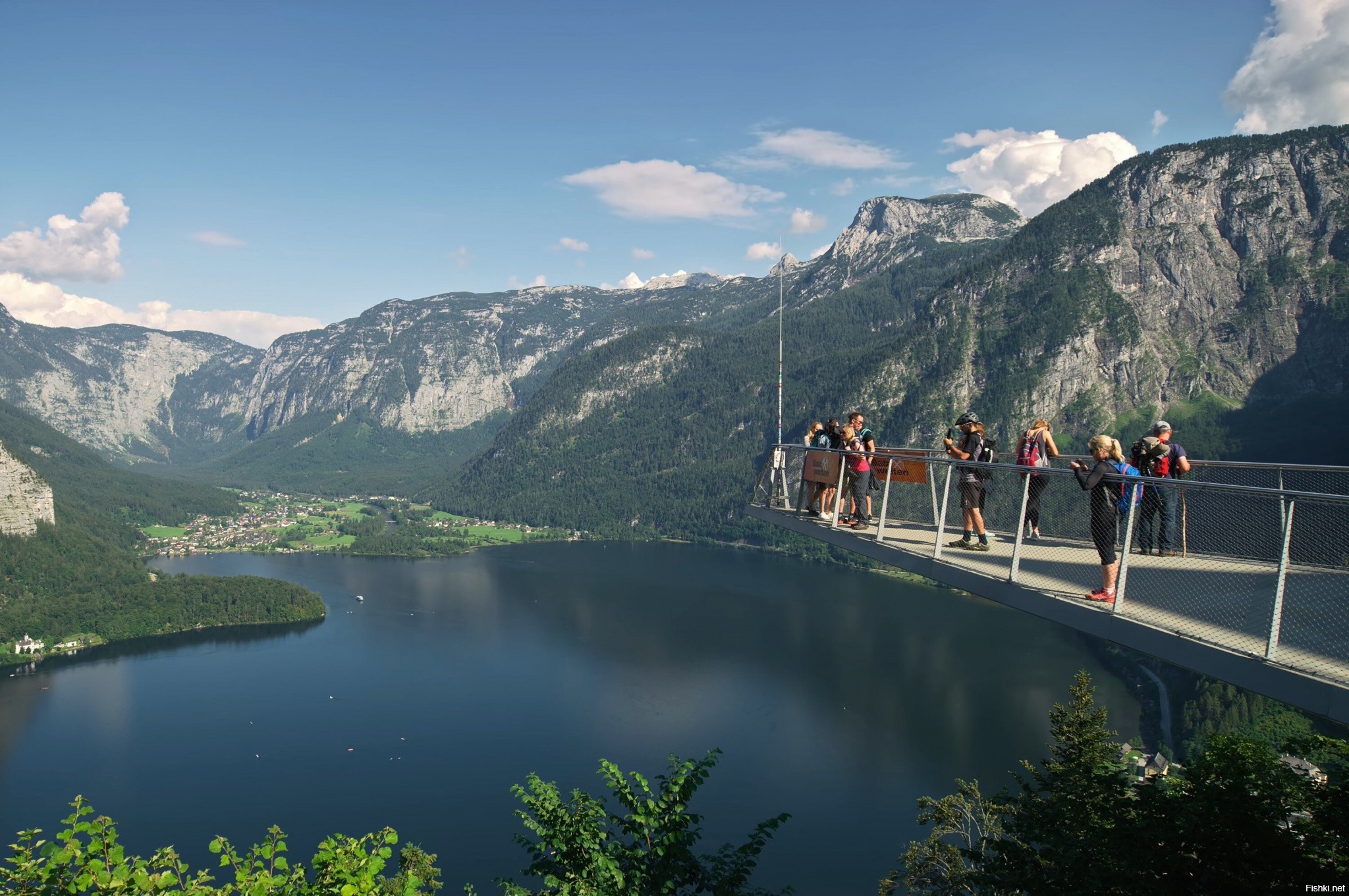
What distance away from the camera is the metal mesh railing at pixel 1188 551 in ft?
19.9

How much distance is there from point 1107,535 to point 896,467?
14.3ft

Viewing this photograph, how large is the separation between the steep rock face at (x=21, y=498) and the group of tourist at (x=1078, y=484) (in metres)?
131

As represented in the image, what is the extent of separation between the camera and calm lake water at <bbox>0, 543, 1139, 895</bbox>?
4459 cm

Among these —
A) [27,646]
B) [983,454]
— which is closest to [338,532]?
[27,646]

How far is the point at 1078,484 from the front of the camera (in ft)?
26.5

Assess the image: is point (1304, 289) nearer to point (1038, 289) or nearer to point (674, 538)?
point (1038, 289)

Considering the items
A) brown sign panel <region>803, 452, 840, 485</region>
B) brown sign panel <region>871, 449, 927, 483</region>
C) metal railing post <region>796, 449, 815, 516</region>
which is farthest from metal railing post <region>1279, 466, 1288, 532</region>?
metal railing post <region>796, 449, 815, 516</region>

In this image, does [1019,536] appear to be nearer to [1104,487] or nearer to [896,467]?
[1104,487]

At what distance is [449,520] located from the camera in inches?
7008

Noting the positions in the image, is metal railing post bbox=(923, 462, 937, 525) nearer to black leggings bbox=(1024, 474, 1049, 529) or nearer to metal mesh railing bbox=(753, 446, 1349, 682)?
metal mesh railing bbox=(753, 446, 1349, 682)

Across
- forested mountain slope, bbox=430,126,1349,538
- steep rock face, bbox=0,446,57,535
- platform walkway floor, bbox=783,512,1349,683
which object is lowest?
steep rock face, bbox=0,446,57,535

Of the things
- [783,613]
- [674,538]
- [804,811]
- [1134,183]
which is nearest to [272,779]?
[804,811]

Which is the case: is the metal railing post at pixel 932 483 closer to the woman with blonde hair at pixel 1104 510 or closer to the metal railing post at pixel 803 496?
the metal railing post at pixel 803 496

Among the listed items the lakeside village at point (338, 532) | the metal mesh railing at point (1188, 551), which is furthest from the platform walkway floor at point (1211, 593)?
the lakeside village at point (338, 532)
